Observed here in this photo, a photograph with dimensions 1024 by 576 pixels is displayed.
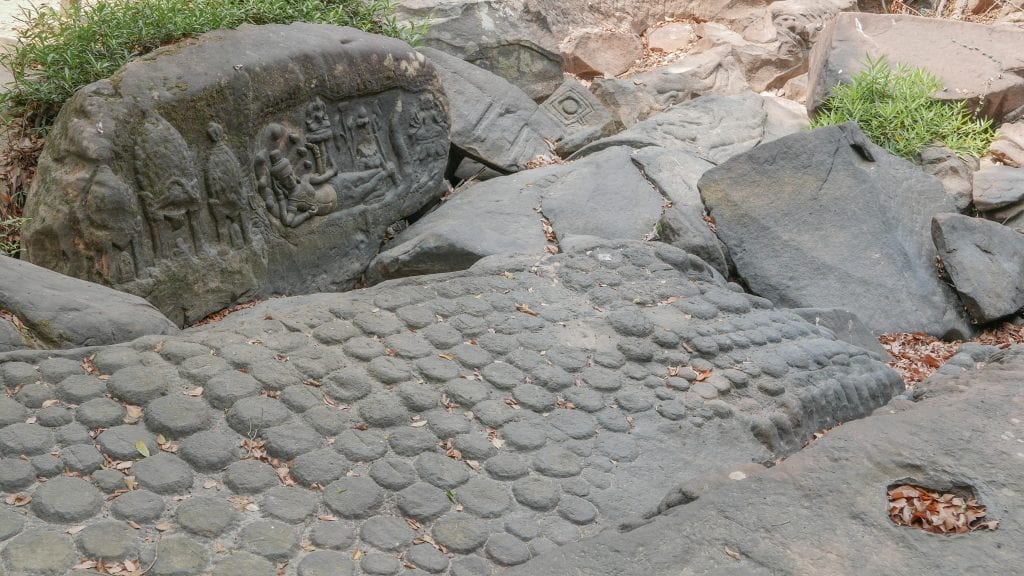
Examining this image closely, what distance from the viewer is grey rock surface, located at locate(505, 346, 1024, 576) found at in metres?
2.60

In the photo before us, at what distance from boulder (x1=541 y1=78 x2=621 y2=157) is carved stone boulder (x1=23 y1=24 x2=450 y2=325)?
2.09m

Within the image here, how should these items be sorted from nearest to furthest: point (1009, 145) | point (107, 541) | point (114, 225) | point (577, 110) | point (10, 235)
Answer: point (107, 541) → point (114, 225) → point (10, 235) → point (1009, 145) → point (577, 110)

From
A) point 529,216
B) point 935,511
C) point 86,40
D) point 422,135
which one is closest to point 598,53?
point 422,135

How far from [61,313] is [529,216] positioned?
2958 mm

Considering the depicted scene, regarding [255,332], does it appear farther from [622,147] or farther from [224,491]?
[622,147]

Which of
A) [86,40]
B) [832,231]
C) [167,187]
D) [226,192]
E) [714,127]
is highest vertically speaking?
[86,40]

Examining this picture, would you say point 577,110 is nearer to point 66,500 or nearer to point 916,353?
point 916,353

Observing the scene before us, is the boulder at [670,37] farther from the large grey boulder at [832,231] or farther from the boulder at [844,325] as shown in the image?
the boulder at [844,325]

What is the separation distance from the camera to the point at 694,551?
264 centimetres

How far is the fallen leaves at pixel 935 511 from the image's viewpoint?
2758mm

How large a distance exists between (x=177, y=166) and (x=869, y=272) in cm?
423

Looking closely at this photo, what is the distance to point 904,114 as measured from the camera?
7.32 metres

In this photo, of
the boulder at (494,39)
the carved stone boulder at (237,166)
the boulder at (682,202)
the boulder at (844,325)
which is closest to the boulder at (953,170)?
the boulder at (682,202)

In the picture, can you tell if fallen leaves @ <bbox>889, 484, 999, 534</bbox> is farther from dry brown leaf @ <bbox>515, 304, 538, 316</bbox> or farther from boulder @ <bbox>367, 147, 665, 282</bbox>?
boulder @ <bbox>367, 147, 665, 282</bbox>
